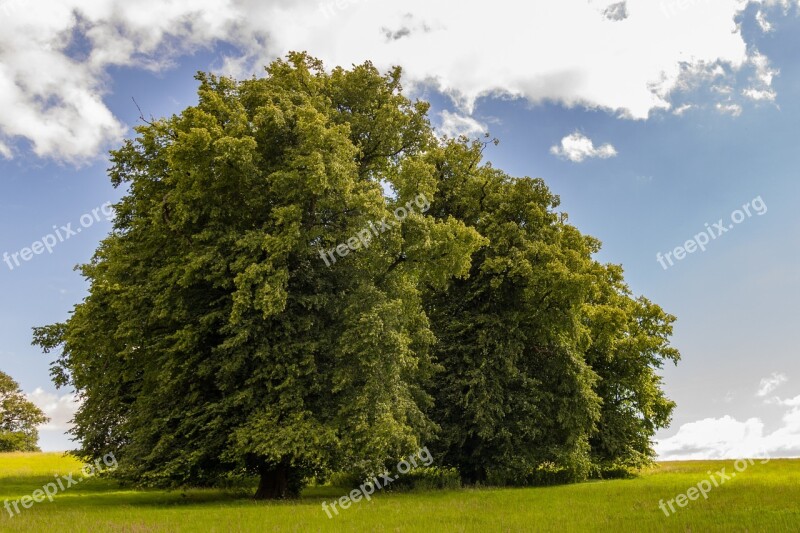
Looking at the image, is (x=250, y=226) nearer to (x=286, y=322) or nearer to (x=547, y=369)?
(x=286, y=322)

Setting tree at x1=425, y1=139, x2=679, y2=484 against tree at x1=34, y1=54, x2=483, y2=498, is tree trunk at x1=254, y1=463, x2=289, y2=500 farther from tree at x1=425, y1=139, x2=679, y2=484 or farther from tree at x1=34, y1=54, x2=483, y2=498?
tree at x1=425, y1=139, x2=679, y2=484

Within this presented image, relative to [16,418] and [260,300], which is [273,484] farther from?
[16,418]

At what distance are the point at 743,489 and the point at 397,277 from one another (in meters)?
16.4

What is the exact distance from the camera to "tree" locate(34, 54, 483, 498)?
73.6 feet

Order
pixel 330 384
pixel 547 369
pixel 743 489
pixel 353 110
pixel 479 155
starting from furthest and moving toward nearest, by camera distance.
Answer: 1. pixel 479 155
2. pixel 547 369
3. pixel 353 110
4. pixel 330 384
5. pixel 743 489

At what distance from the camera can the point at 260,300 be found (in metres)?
21.4

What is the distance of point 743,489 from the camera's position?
73.3 feet

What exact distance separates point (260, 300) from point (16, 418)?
7008cm

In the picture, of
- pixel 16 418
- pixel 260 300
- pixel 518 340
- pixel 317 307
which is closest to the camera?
pixel 260 300

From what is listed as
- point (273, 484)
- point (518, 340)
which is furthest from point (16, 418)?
point (518, 340)

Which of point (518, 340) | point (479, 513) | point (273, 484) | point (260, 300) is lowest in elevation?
point (479, 513)

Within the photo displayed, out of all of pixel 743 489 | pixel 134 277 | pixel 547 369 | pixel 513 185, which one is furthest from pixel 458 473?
pixel 134 277

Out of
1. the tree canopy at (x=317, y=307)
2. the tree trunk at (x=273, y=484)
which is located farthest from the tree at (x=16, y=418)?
the tree trunk at (x=273, y=484)

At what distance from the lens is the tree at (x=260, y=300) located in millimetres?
22438
